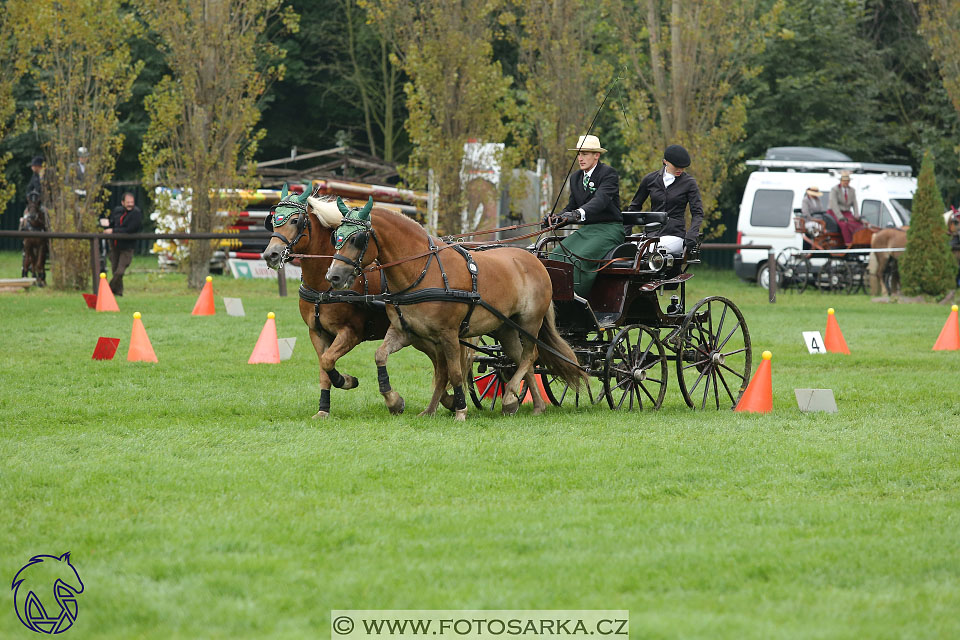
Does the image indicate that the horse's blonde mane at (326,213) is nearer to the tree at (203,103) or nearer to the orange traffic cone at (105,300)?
the orange traffic cone at (105,300)

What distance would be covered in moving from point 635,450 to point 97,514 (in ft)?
11.8

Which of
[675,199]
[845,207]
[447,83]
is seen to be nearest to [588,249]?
[675,199]

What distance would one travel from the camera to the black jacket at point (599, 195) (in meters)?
10.6

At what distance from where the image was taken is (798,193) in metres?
28.5

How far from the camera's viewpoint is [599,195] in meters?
10.5

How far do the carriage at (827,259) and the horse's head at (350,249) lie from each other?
18.3 meters

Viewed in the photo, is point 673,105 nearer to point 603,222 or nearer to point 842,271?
point 842,271

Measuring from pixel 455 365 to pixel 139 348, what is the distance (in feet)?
16.8

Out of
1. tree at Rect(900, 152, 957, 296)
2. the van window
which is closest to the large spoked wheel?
tree at Rect(900, 152, 957, 296)

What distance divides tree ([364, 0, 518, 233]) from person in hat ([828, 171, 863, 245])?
24.4 ft

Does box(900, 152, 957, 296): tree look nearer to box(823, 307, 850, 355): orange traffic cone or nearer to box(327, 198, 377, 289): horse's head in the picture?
box(823, 307, 850, 355): orange traffic cone

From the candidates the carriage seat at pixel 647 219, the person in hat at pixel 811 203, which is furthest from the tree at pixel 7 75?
the person in hat at pixel 811 203

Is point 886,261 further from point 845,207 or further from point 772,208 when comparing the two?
point 772,208

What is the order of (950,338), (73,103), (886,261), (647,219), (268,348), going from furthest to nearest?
(886,261), (73,103), (950,338), (268,348), (647,219)
